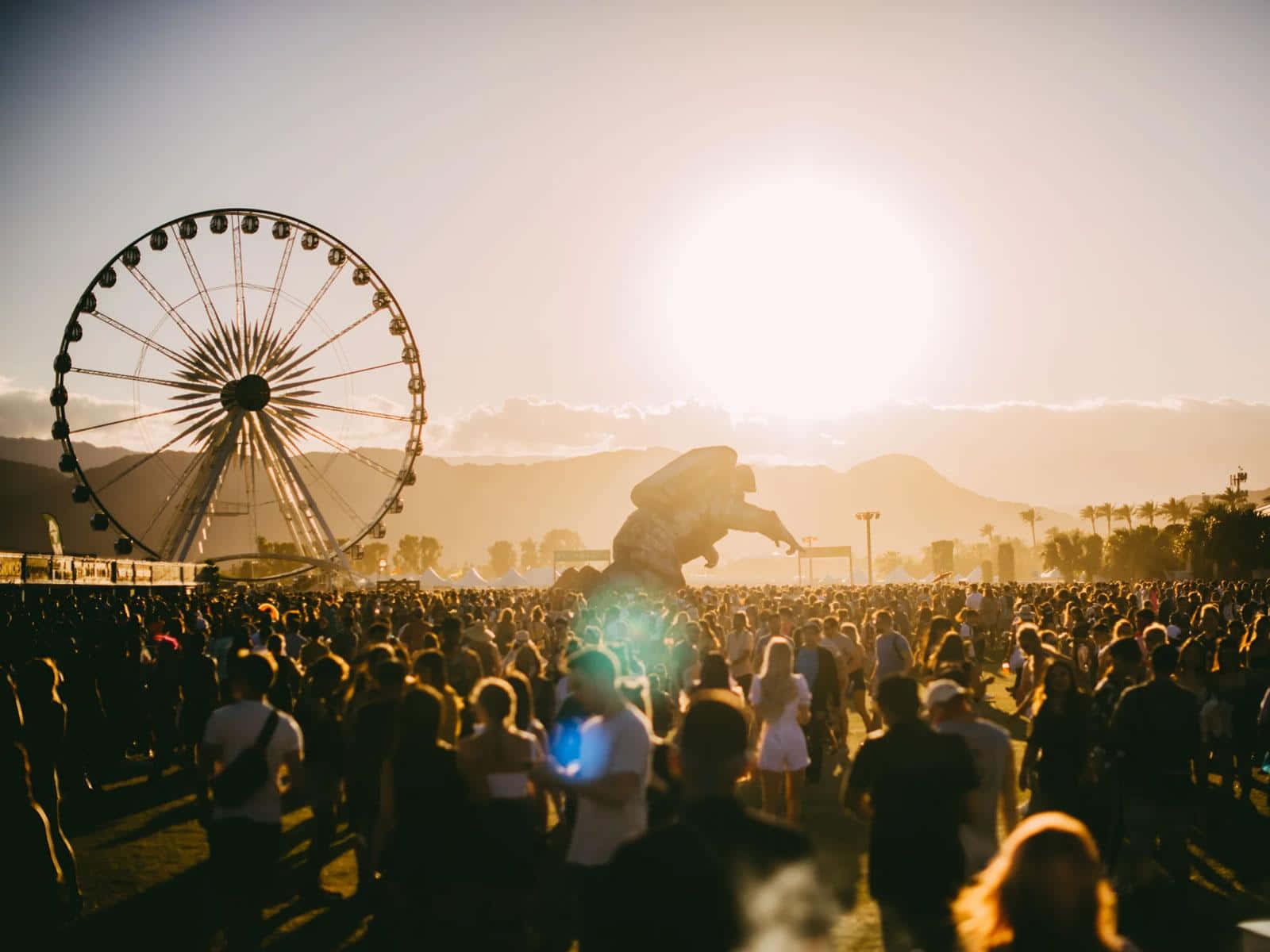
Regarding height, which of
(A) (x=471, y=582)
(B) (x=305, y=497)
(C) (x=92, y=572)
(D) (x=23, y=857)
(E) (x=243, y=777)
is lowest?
(D) (x=23, y=857)

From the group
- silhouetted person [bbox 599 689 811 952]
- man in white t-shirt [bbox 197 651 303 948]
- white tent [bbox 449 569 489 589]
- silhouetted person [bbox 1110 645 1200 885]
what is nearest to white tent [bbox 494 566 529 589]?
white tent [bbox 449 569 489 589]

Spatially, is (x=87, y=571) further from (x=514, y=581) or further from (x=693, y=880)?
(x=514, y=581)

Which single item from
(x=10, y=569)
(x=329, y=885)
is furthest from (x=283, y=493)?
(x=329, y=885)

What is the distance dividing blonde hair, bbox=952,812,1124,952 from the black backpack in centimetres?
445

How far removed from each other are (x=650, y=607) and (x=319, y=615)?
902 centimetres

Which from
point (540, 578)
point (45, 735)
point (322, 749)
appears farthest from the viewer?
point (540, 578)

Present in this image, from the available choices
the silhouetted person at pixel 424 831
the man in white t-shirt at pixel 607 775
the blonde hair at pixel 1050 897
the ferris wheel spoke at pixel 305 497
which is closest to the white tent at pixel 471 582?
the ferris wheel spoke at pixel 305 497

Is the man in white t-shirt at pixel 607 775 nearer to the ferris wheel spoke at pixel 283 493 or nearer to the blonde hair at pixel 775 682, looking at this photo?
the blonde hair at pixel 775 682

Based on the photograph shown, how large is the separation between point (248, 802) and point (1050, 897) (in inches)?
186

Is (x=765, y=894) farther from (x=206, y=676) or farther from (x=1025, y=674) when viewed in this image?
(x=206, y=676)

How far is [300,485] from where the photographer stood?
47.9m

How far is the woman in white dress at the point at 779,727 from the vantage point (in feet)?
29.6

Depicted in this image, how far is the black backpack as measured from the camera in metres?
6.24

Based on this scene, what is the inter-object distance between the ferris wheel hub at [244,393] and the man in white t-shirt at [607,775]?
42588 mm
